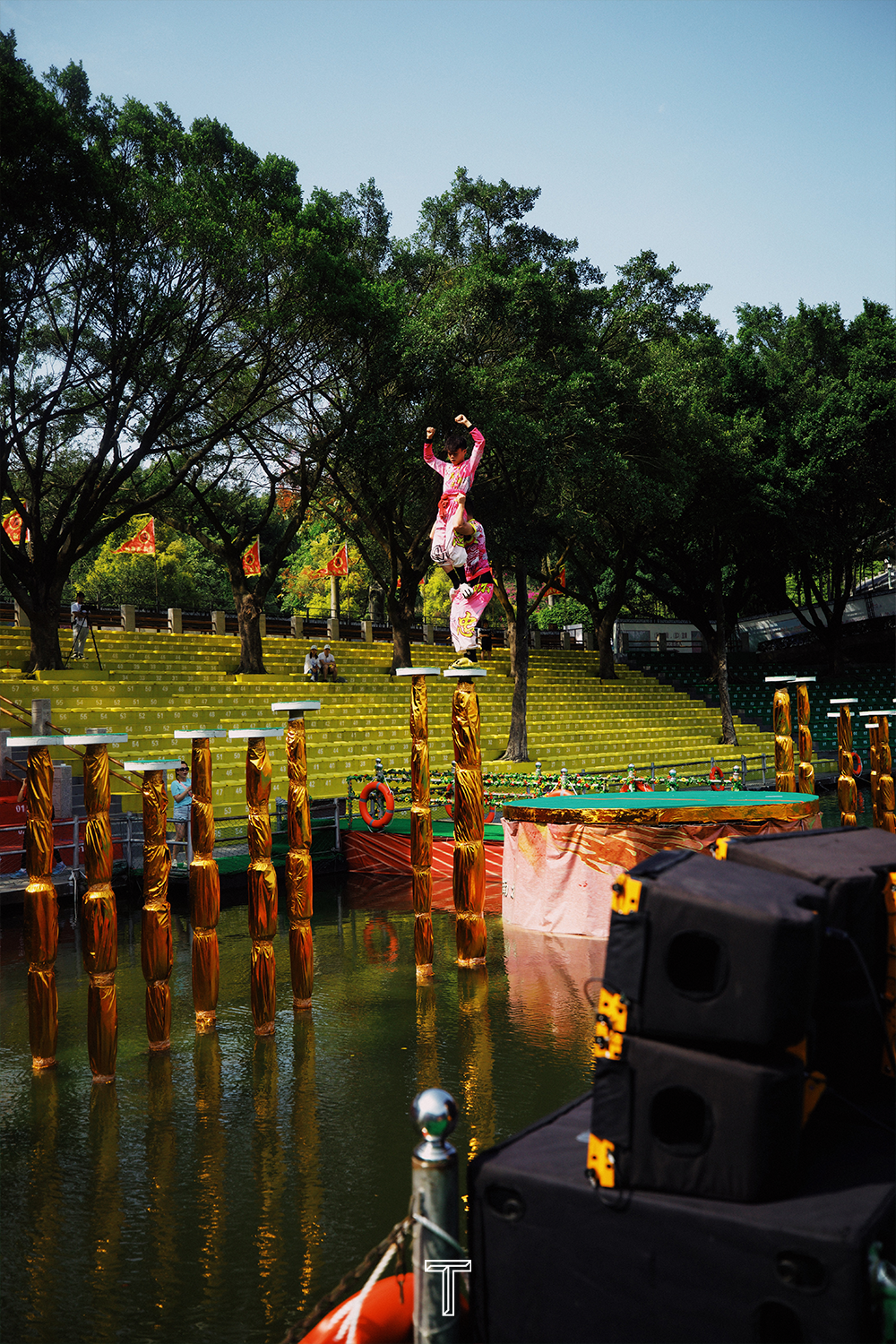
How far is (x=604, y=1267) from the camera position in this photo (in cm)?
332

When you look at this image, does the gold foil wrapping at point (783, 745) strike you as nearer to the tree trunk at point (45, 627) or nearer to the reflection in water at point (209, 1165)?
the reflection in water at point (209, 1165)

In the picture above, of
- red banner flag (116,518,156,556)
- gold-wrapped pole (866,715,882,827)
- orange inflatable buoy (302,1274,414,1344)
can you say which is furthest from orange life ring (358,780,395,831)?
red banner flag (116,518,156,556)

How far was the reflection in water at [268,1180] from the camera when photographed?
194 inches

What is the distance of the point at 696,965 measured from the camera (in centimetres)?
346

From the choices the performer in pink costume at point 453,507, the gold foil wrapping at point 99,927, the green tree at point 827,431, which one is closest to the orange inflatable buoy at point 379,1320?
the gold foil wrapping at point 99,927

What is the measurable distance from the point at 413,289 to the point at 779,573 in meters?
20.7

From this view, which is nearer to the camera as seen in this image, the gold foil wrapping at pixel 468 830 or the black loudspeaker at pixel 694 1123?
the black loudspeaker at pixel 694 1123

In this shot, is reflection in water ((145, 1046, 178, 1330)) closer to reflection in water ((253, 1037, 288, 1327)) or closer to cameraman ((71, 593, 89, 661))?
reflection in water ((253, 1037, 288, 1327))

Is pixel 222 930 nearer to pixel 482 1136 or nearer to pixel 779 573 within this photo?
pixel 482 1136

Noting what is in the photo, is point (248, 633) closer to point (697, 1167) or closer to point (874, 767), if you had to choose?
point (874, 767)

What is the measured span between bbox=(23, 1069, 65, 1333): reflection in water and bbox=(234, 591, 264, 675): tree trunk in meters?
21.7

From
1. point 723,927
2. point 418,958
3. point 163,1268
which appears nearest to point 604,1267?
point 723,927

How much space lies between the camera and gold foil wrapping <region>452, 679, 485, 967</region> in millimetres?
11109

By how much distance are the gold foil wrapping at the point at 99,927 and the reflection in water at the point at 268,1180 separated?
1175 mm
